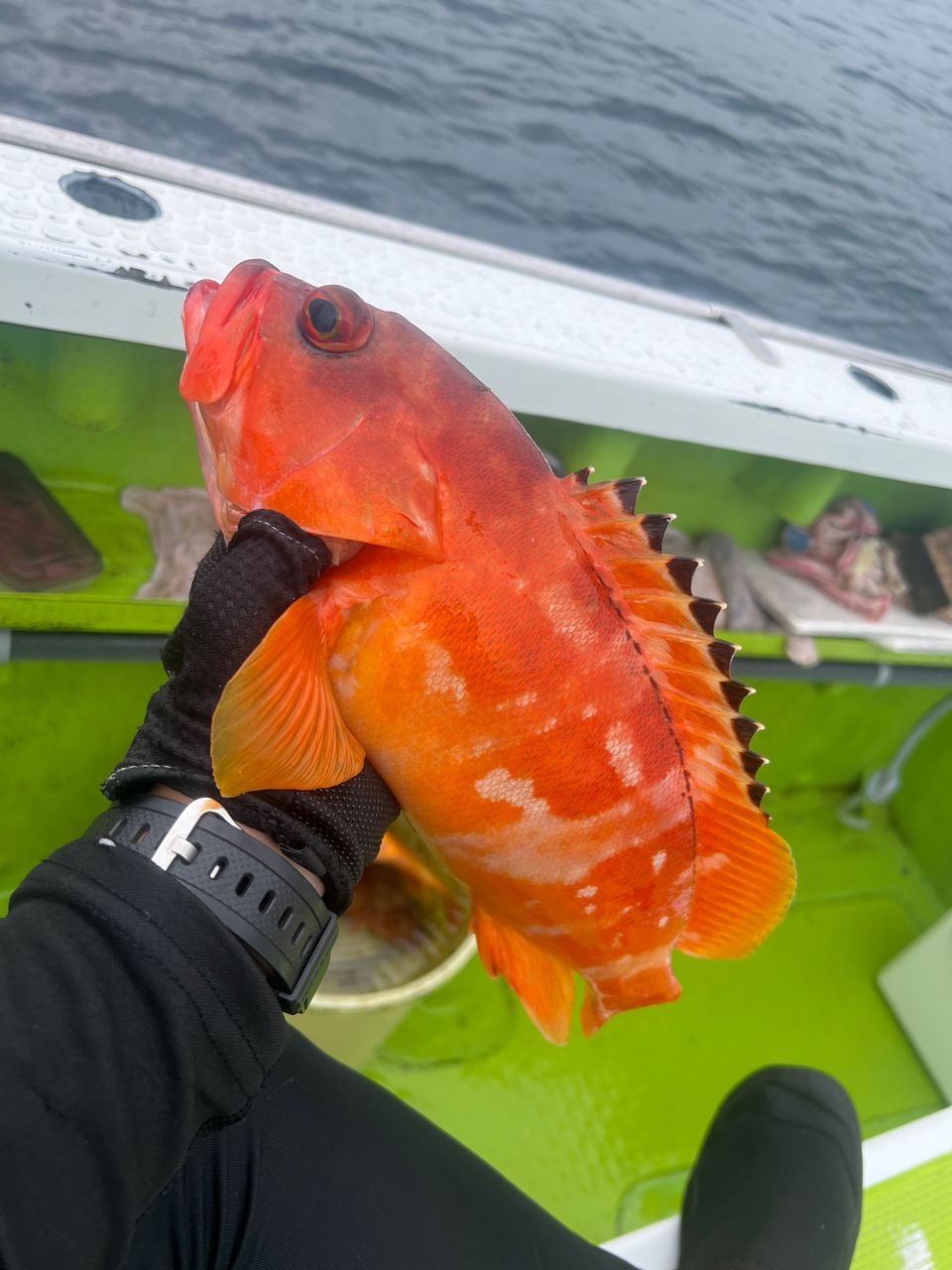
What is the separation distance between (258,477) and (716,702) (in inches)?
31.5

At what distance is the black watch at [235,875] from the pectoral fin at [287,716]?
76mm

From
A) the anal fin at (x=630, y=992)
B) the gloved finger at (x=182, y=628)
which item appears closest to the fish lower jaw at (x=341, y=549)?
the gloved finger at (x=182, y=628)

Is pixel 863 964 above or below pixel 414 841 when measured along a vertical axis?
below

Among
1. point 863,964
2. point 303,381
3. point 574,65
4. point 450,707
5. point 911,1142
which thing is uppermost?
point 574,65

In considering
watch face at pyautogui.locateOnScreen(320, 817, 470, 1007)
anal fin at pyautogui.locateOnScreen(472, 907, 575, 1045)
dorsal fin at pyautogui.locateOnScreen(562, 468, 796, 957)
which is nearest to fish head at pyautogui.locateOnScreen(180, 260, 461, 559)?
dorsal fin at pyautogui.locateOnScreen(562, 468, 796, 957)

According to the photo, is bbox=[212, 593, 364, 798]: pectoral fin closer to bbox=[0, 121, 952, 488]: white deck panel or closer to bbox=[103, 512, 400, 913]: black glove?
bbox=[103, 512, 400, 913]: black glove

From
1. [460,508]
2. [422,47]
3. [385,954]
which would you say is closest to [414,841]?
[385,954]

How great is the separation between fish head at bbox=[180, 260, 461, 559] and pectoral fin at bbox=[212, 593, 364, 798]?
0.15 m

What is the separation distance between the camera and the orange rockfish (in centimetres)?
131

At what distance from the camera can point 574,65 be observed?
9.48 m

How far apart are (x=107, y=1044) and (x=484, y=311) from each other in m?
1.77

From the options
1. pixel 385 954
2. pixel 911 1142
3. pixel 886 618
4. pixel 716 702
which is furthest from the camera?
pixel 886 618

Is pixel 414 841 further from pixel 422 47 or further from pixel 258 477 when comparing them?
pixel 422 47

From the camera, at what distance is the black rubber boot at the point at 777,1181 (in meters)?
1.75
